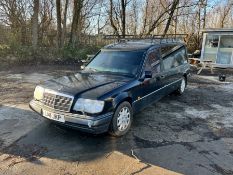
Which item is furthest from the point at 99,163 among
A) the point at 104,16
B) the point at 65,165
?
the point at 104,16

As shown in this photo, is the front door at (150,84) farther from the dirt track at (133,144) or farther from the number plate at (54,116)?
the number plate at (54,116)

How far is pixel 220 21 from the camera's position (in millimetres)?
27516

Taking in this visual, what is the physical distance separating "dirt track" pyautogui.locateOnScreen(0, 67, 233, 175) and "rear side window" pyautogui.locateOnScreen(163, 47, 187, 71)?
1.11m

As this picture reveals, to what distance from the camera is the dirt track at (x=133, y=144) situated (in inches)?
155

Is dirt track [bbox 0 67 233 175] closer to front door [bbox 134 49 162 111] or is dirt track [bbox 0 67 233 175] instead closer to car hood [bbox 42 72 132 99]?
front door [bbox 134 49 162 111]

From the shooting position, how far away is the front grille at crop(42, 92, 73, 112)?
4.45m

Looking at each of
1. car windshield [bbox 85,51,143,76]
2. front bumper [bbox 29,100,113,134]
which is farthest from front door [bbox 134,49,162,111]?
front bumper [bbox 29,100,113,134]

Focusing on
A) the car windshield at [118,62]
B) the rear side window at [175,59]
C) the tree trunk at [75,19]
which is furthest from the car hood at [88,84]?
the tree trunk at [75,19]

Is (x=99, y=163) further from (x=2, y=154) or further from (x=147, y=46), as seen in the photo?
(x=147, y=46)

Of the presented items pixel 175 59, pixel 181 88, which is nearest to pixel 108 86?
Answer: pixel 175 59

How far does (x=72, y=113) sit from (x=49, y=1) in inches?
641

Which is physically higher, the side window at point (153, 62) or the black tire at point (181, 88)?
the side window at point (153, 62)

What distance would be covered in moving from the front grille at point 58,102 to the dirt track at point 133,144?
65cm

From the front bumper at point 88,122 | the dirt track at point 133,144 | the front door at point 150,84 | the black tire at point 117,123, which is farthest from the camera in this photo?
the front door at point 150,84
